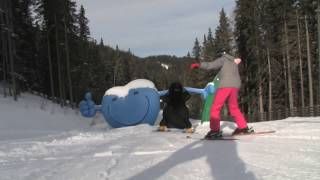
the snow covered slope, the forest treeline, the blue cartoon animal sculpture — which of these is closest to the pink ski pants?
the snow covered slope

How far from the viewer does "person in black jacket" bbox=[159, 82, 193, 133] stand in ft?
51.3

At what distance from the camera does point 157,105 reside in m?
23.4

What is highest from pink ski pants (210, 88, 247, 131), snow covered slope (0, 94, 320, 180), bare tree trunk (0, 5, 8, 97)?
bare tree trunk (0, 5, 8, 97)

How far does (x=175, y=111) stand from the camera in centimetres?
1587

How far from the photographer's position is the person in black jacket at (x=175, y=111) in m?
15.6

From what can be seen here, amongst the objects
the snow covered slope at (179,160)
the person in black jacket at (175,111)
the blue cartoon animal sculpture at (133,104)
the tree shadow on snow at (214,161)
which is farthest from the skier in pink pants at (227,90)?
the blue cartoon animal sculpture at (133,104)

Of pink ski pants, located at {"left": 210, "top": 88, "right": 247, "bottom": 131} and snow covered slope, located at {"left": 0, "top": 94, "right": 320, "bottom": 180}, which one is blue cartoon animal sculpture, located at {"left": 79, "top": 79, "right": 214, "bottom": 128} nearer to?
pink ski pants, located at {"left": 210, "top": 88, "right": 247, "bottom": 131}

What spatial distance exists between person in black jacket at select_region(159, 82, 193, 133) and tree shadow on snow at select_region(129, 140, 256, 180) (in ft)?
19.4

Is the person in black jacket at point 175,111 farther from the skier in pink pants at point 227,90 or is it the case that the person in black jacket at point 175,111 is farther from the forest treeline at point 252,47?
the forest treeline at point 252,47

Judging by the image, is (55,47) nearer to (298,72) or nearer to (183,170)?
(298,72)

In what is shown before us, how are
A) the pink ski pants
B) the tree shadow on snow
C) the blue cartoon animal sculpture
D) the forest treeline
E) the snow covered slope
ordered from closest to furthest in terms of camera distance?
1. the tree shadow on snow
2. the snow covered slope
3. the pink ski pants
4. the blue cartoon animal sculpture
5. the forest treeline

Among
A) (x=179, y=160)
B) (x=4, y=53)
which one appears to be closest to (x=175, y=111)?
(x=179, y=160)

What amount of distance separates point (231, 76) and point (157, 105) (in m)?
11.9

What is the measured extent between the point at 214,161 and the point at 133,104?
16096 mm
